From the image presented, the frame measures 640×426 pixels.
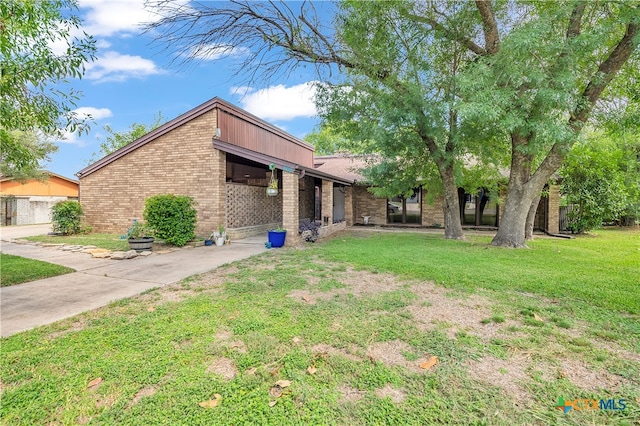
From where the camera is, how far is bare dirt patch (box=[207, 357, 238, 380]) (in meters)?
2.67

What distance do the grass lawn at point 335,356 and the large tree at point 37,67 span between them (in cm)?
287

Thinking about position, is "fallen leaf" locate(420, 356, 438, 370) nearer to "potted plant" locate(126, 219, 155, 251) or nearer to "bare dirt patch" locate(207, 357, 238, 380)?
"bare dirt patch" locate(207, 357, 238, 380)

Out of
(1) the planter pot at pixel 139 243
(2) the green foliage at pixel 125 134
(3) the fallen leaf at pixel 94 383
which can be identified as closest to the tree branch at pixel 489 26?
(3) the fallen leaf at pixel 94 383

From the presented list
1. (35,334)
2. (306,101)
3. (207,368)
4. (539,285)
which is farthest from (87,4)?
(539,285)

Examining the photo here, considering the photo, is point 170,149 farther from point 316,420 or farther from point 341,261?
point 316,420

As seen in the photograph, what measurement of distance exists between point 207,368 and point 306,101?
10.3 metres

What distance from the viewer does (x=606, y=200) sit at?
13.5 m

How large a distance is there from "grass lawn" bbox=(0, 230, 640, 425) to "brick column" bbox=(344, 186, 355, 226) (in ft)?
40.5

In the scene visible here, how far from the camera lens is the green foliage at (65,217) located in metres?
12.4

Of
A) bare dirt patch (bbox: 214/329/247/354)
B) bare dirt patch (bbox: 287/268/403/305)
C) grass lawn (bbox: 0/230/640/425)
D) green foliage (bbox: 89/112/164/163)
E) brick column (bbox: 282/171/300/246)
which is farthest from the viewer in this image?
green foliage (bbox: 89/112/164/163)

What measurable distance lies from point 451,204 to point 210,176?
932 centimetres

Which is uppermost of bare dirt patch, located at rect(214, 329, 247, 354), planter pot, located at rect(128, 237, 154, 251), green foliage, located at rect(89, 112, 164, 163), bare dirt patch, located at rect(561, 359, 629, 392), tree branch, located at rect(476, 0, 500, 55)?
green foliage, located at rect(89, 112, 164, 163)

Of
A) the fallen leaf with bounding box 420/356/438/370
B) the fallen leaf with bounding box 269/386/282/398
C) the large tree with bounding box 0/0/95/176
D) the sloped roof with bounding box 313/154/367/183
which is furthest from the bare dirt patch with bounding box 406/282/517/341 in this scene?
the sloped roof with bounding box 313/154/367/183

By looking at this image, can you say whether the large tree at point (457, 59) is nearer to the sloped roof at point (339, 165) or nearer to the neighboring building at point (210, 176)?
the neighboring building at point (210, 176)
